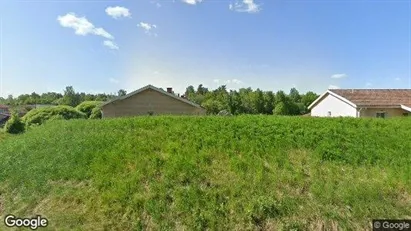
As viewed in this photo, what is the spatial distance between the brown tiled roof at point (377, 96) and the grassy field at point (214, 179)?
14724 millimetres

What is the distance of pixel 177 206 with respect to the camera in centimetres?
524

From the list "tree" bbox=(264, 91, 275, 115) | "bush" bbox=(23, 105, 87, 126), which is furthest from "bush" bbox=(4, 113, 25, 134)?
"tree" bbox=(264, 91, 275, 115)

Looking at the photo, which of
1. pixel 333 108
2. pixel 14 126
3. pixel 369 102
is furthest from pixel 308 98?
pixel 14 126

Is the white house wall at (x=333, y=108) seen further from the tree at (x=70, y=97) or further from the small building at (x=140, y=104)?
the tree at (x=70, y=97)

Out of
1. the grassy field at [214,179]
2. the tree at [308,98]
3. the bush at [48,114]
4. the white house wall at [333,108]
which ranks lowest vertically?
the grassy field at [214,179]

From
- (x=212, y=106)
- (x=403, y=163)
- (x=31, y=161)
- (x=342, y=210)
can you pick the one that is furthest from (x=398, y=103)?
(x=212, y=106)

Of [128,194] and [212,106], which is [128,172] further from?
[212,106]

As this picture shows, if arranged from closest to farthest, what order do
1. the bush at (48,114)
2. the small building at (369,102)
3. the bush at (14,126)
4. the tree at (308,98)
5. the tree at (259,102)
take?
the small building at (369,102) → the bush at (14,126) → the bush at (48,114) → the tree at (259,102) → the tree at (308,98)

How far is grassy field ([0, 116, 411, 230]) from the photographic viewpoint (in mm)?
5039

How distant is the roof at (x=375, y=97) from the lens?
22078 millimetres

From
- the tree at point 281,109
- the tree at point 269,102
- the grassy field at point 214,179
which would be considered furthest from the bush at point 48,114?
the tree at point 269,102

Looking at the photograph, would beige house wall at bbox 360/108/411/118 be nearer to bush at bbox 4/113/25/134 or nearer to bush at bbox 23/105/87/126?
bush at bbox 23/105/87/126

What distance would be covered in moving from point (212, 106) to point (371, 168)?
145 feet

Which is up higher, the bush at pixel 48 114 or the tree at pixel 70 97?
the tree at pixel 70 97
